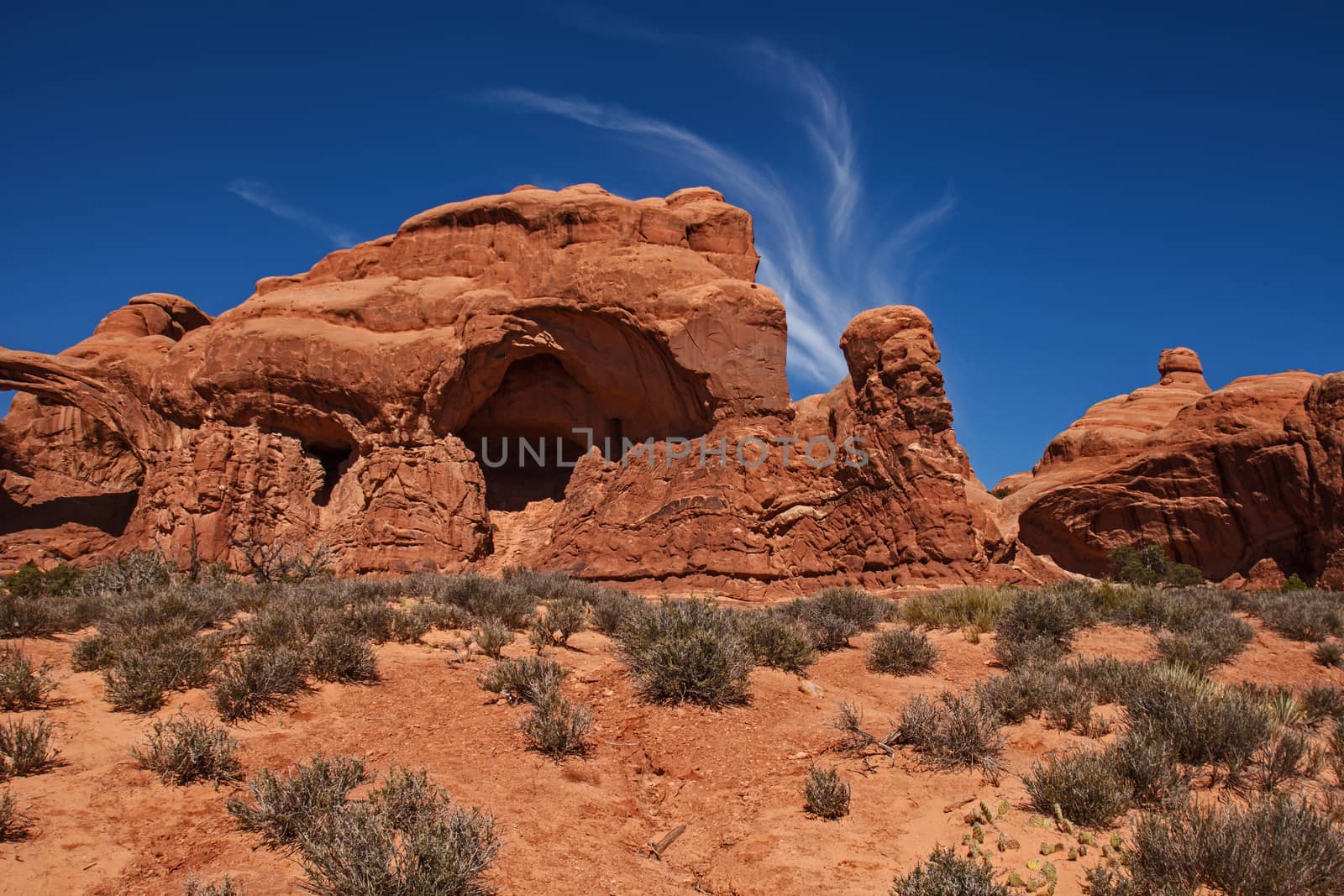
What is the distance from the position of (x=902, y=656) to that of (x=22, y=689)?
7369mm

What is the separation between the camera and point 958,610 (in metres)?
11.0

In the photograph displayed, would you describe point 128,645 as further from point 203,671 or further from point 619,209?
point 619,209

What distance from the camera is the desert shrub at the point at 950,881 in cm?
349

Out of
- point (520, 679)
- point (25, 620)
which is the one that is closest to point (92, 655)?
point (25, 620)

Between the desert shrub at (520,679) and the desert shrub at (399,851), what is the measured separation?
2.25 meters

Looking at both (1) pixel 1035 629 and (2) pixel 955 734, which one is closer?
(2) pixel 955 734

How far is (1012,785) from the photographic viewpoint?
4992 mm

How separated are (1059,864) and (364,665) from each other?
5365 mm

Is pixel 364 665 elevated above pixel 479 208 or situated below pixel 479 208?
below

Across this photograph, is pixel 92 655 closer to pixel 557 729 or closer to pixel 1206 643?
pixel 557 729

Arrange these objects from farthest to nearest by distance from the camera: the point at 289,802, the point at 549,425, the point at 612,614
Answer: the point at 549,425, the point at 612,614, the point at 289,802

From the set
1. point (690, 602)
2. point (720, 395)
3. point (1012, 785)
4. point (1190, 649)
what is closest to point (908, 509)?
point (720, 395)

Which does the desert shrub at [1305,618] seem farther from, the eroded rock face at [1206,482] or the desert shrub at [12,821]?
the desert shrub at [12,821]

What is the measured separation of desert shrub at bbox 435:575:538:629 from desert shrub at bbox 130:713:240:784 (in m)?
4.47
